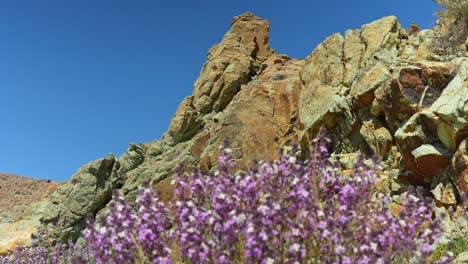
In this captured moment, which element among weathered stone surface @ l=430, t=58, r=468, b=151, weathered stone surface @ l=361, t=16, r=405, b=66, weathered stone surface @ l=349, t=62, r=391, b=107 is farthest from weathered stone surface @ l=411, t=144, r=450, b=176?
weathered stone surface @ l=361, t=16, r=405, b=66

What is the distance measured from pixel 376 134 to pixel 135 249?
1382 centimetres

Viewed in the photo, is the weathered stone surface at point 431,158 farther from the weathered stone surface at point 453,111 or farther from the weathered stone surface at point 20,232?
the weathered stone surface at point 20,232

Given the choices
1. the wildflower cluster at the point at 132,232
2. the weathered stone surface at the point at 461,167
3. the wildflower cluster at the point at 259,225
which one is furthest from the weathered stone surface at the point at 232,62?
the wildflower cluster at the point at 132,232

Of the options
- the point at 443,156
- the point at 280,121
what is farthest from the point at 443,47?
the point at 280,121

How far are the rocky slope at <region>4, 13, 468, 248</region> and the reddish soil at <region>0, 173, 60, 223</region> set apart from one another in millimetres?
17092

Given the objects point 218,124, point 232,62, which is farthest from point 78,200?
point 232,62

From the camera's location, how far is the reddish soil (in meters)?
48.2

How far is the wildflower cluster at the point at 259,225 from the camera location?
5414 millimetres

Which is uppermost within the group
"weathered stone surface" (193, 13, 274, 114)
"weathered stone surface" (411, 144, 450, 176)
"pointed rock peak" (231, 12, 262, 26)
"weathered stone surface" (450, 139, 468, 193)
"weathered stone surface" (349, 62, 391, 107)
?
"pointed rock peak" (231, 12, 262, 26)

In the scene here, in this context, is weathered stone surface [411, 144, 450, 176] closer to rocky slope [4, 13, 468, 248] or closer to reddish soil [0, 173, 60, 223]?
rocky slope [4, 13, 468, 248]

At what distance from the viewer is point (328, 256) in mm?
5969

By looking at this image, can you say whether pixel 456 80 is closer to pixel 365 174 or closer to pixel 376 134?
pixel 376 134

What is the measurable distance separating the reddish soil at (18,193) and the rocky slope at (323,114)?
1709 cm

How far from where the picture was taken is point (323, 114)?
21.6m
